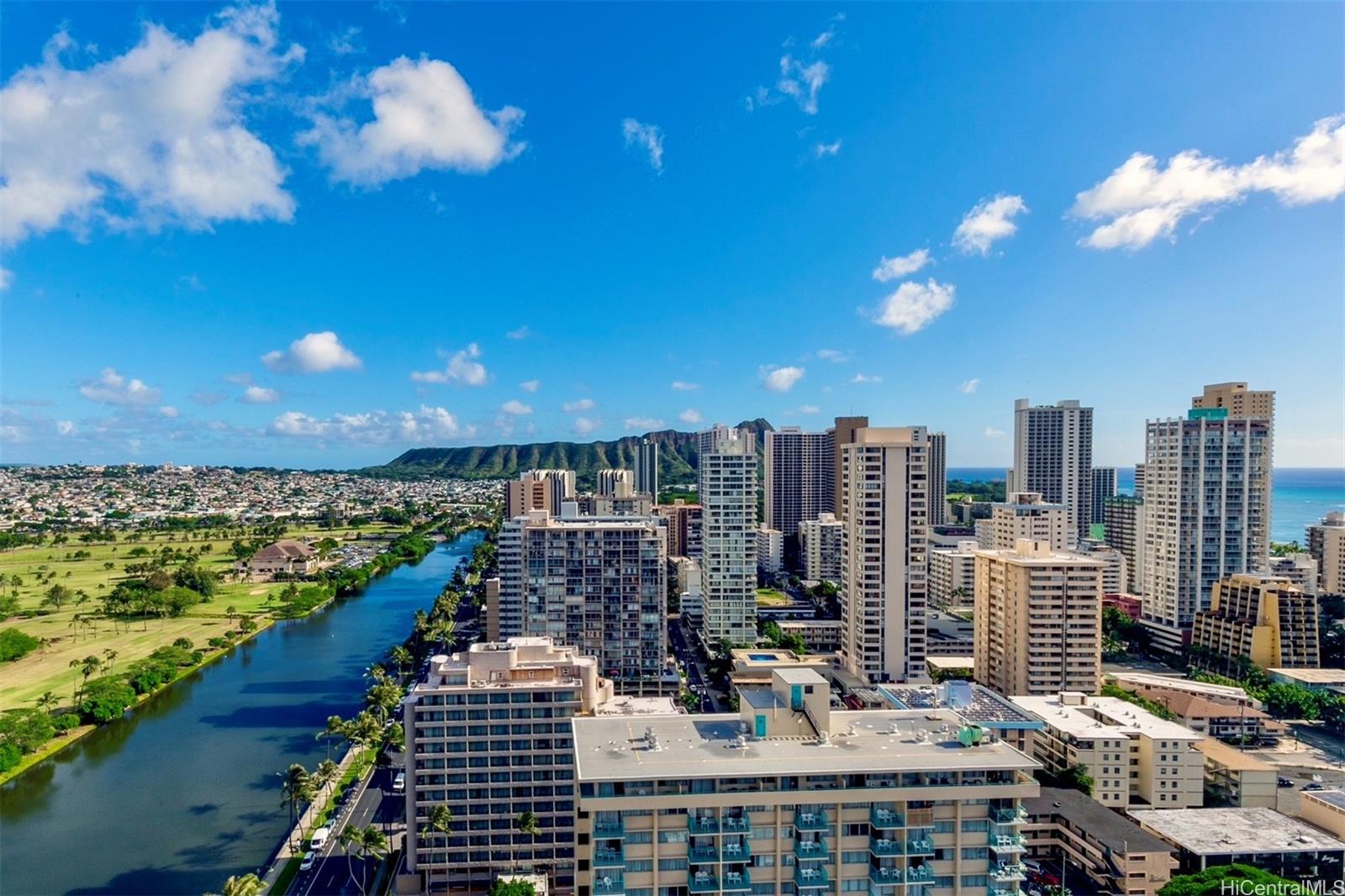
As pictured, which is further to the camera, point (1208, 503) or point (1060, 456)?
point (1060, 456)

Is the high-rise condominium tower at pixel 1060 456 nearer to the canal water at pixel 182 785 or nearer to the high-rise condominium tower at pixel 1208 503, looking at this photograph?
the high-rise condominium tower at pixel 1208 503

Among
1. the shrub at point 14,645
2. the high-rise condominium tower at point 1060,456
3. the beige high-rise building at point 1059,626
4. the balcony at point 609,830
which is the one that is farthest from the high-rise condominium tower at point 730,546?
the high-rise condominium tower at point 1060,456

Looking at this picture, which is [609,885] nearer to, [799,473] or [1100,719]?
[1100,719]

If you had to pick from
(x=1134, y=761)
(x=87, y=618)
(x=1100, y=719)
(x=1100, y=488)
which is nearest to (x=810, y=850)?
(x=1134, y=761)

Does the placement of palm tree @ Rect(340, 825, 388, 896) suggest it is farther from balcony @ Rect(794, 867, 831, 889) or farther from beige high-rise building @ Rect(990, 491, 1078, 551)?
beige high-rise building @ Rect(990, 491, 1078, 551)

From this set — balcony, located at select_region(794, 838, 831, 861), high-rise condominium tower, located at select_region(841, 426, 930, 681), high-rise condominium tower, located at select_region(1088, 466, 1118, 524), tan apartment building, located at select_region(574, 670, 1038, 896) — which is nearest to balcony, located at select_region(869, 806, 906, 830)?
tan apartment building, located at select_region(574, 670, 1038, 896)

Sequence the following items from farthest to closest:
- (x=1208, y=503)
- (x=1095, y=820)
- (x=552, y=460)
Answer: (x=552, y=460), (x=1208, y=503), (x=1095, y=820)

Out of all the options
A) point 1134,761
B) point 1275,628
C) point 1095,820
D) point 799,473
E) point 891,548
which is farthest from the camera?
point 799,473
